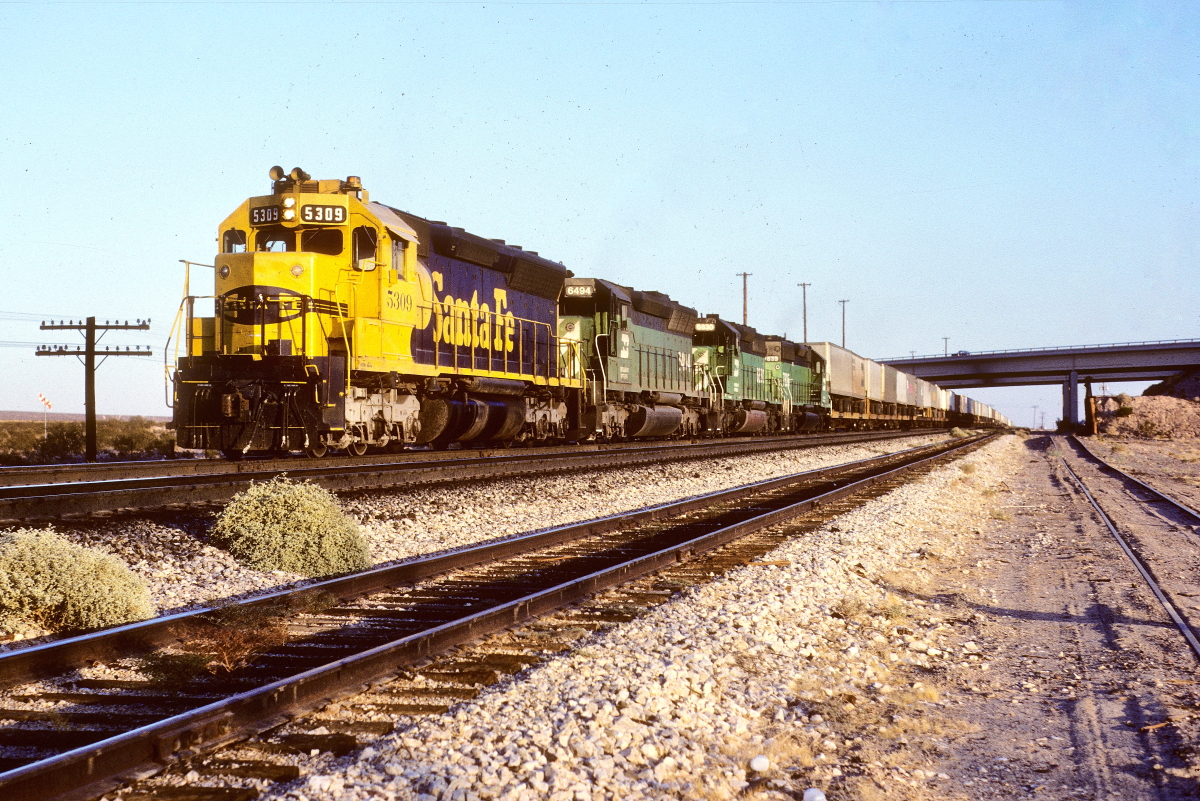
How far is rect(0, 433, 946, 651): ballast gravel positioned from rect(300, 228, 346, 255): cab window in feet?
12.6

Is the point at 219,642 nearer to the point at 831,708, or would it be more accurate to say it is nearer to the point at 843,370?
the point at 831,708

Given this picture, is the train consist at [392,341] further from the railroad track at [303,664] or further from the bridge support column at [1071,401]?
the bridge support column at [1071,401]

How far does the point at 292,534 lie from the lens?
8.12 meters

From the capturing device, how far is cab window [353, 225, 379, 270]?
546 inches

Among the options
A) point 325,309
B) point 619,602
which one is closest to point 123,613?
point 619,602

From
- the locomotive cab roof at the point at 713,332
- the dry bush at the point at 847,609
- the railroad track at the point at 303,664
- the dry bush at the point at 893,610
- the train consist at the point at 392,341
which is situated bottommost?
the dry bush at the point at 893,610

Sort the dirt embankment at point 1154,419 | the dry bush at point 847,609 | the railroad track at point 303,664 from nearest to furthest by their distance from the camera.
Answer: the railroad track at point 303,664, the dry bush at point 847,609, the dirt embankment at point 1154,419

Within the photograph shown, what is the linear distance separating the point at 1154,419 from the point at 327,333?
2623 inches

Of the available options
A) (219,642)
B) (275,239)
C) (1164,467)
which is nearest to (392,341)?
(275,239)

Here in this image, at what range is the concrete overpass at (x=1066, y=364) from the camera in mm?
74875

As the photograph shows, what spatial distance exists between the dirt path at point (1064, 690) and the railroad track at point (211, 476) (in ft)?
22.0

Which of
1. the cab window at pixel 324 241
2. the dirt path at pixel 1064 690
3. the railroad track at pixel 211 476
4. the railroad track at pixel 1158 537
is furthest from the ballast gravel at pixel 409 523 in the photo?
the railroad track at pixel 1158 537

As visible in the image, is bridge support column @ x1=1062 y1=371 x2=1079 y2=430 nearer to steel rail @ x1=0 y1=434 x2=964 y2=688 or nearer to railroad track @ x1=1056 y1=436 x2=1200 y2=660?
railroad track @ x1=1056 y1=436 x2=1200 y2=660

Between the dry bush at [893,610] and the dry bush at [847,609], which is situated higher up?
the dry bush at [847,609]
